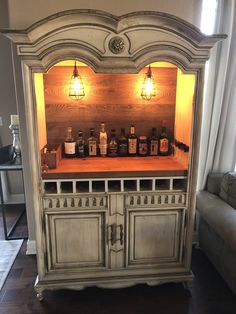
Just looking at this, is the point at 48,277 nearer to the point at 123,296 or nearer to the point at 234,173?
the point at 123,296

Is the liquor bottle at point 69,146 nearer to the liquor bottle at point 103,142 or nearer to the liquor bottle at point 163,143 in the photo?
the liquor bottle at point 103,142

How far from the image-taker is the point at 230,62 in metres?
2.24

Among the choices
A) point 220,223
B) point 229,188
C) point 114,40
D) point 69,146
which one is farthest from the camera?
point 229,188

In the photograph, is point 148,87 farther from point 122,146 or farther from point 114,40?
point 114,40

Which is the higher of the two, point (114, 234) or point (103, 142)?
point (103, 142)

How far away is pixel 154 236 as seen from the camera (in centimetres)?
199

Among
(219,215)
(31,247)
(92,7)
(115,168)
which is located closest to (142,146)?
(115,168)

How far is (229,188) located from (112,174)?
3.65 ft

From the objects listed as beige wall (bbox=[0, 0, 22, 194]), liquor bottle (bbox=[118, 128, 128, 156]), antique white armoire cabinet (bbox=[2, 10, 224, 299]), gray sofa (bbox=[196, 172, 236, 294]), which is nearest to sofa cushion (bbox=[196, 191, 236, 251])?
gray sofa (bbox=[196, 172, 236, 294])

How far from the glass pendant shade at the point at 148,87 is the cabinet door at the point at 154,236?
0.97m

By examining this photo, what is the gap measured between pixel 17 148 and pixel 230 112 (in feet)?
7.00

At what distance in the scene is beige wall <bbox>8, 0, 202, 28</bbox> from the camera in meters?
1.93

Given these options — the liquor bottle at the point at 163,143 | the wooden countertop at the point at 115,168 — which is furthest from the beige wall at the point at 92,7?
the wooden countertop at the point at 115,168

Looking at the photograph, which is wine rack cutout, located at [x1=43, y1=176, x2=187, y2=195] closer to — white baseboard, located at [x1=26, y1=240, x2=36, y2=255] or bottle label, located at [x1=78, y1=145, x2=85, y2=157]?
bottle label, located at [x1=78, y1=145, x2=85, y2=157]
